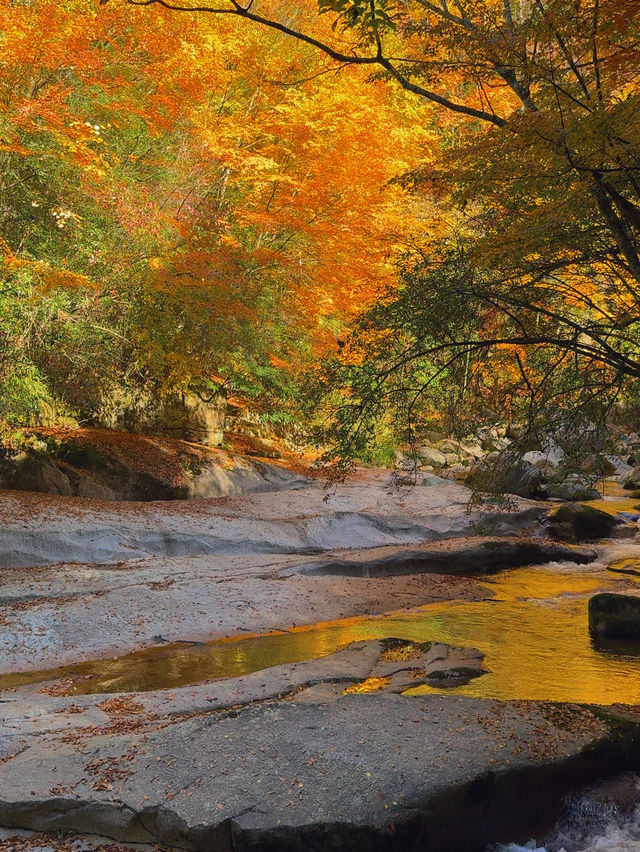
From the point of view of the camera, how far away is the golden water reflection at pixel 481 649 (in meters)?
6.72

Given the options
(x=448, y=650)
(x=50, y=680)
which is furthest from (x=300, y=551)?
(x=50, y=680)

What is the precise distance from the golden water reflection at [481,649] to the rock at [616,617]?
23 cm

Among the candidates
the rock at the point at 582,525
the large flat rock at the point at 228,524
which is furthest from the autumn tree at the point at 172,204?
the rock at the point at 582,525

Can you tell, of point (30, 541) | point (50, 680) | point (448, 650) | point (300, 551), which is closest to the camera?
point (50, 680)

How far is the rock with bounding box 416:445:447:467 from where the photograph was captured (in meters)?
22.9

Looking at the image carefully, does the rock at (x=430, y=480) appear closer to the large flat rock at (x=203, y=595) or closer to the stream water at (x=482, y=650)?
the large flat rock at (x=203, y=595)

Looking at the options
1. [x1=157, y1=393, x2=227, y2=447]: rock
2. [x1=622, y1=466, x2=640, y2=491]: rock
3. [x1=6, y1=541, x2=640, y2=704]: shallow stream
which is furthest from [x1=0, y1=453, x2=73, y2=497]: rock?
[x1=622, y1=466, x2=640, y2=491]: rock

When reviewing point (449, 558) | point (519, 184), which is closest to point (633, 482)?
point (449, 558)

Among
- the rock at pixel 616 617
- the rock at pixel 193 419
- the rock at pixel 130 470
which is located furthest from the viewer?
the rock at pixel 193 419

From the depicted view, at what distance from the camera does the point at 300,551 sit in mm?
12375

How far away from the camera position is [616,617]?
846cm

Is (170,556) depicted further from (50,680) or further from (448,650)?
(448,650)

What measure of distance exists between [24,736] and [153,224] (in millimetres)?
10330

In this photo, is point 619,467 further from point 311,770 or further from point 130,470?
point 311,770
